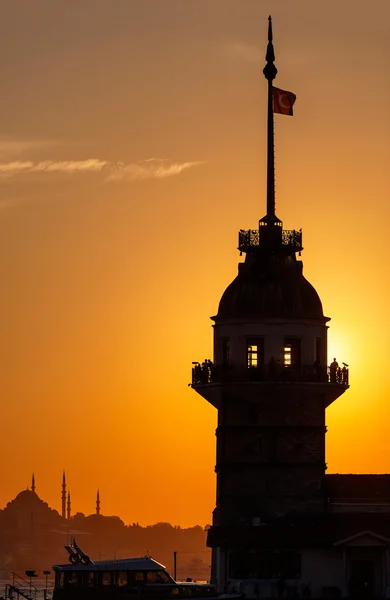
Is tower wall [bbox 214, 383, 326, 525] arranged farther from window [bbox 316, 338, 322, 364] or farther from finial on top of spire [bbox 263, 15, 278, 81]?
finial on top of spire [bbox 263, 15, 278, 81]

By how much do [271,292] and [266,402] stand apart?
6.92 meters

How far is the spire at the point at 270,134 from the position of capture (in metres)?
133

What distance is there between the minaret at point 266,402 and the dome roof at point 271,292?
62mm

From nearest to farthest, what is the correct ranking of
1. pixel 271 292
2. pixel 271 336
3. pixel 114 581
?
pixel 271 336 < pixel 271 292 < pixel 114 581

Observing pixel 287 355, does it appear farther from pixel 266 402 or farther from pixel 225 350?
pixel 225 350

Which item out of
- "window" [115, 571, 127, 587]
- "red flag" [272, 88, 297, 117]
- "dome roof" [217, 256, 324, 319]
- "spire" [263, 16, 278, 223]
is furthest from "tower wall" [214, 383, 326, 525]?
"red flag" [272, 88, 297, 117]

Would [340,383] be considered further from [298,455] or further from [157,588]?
[157,588]

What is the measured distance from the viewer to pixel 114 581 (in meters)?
134

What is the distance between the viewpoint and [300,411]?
127312mm

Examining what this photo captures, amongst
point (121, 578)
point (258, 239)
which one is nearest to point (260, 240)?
point (258, 239)

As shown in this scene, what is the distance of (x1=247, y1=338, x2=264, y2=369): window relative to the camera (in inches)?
5032

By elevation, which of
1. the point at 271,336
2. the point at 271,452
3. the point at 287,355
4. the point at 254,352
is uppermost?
the point at 271,336

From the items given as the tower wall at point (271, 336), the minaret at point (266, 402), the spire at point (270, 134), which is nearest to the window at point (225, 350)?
the minaret at point (266, 402)

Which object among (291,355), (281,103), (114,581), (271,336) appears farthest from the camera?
(114,581)
